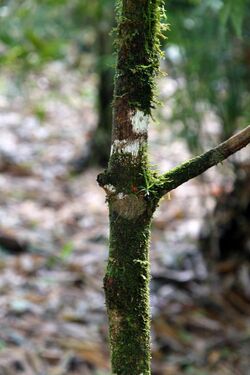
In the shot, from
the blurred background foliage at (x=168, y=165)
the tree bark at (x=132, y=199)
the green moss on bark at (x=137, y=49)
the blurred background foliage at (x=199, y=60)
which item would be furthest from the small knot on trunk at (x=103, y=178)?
the blurred background foliage at (x=199, y=60)

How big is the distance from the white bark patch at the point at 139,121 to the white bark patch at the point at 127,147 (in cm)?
2

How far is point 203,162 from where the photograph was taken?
0.99 metres

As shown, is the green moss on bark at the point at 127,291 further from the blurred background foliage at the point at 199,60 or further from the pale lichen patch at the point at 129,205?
the blurred background foliage at the point at 199,60

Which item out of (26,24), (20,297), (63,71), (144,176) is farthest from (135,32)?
(63,71)

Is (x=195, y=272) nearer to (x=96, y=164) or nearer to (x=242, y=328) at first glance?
(x=242, y=328)

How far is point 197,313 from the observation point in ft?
10.4

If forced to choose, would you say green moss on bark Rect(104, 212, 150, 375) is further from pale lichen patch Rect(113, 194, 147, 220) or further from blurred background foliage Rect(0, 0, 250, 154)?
blurred background foliage Rect(0, 0, 250, 154)

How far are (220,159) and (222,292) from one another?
7.95ft

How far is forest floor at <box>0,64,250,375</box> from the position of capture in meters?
2.70

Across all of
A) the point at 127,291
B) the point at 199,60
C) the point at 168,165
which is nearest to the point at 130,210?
the point at 127,291

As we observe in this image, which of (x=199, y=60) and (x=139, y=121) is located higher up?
(x=199, y=60)

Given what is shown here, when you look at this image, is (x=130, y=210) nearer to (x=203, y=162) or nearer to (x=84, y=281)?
(x=203, y=162)

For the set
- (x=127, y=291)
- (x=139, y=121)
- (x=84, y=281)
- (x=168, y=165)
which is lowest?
(x=127, y=291)

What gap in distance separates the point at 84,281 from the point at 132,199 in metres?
2.36
